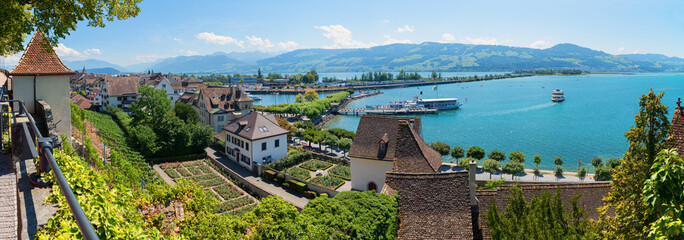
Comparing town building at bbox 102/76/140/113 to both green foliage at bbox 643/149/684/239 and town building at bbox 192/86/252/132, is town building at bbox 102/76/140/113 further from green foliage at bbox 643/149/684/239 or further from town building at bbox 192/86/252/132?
green foliage at bbox 643/149/684/239

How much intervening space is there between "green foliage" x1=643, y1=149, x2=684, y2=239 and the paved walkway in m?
24.2

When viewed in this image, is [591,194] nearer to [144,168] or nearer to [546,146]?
[144,168]

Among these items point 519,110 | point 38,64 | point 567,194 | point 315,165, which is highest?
point 38,64

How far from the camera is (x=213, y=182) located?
34.7m

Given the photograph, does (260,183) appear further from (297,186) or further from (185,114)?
(185,114)

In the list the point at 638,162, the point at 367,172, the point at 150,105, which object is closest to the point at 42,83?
the point at 638,162

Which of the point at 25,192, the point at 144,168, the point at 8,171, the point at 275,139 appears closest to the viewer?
the point at 25,192

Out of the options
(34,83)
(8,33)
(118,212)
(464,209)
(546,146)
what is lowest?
(546,146)

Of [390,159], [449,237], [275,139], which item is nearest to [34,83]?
[449,237]

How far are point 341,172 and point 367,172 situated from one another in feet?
30.6

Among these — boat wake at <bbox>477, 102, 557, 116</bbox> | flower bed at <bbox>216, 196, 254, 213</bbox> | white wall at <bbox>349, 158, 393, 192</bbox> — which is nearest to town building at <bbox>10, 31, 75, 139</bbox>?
flower bed at <bbox>216, 196, 254, 213</bbox>

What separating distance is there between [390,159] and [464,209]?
11067 mm

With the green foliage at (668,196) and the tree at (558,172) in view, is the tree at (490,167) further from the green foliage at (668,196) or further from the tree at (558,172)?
the green foliage at (668,196)

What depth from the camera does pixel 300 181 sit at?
3366cm
